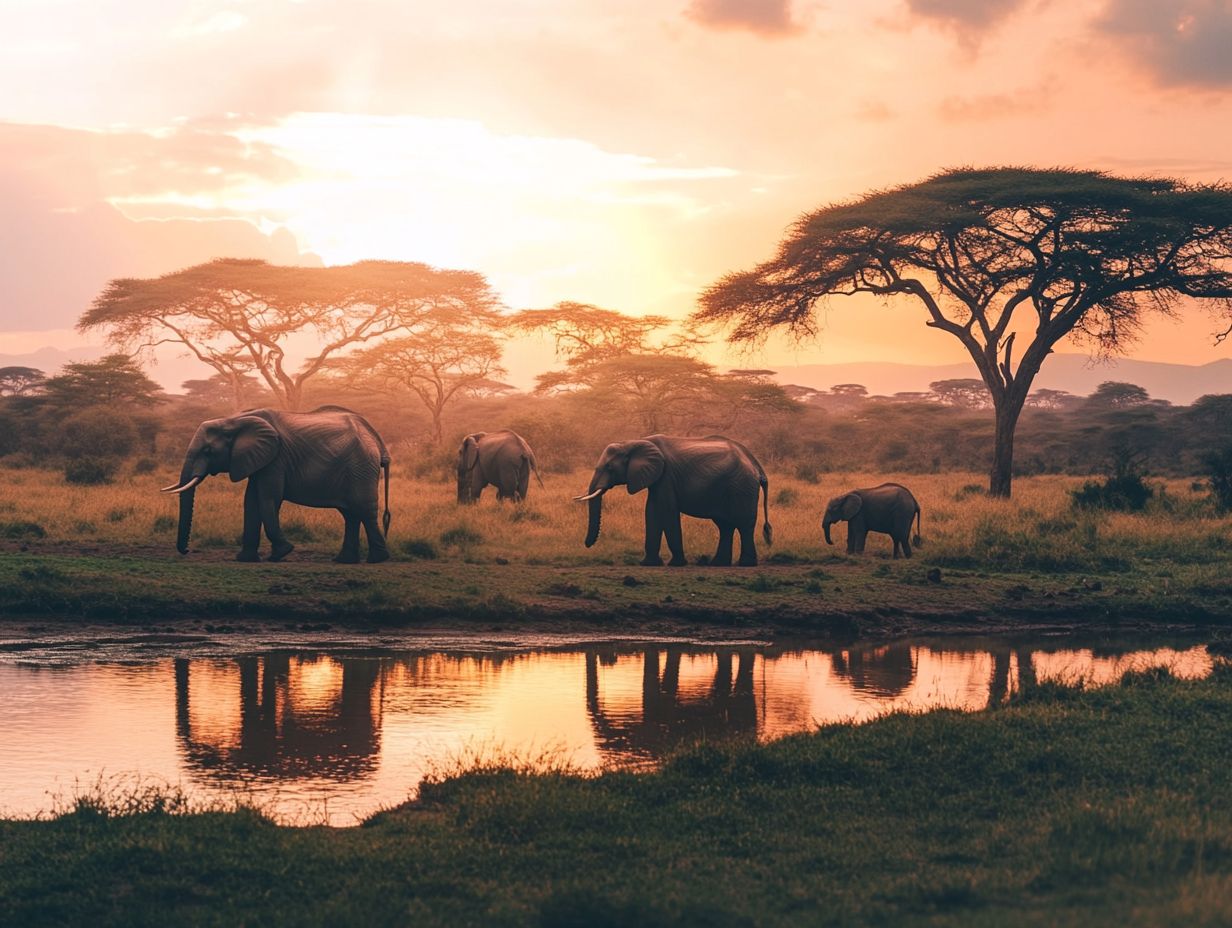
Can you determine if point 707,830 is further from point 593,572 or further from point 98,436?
point 98,436

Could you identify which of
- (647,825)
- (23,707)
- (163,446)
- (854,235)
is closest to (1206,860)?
(647,825)

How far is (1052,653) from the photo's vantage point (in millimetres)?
12562

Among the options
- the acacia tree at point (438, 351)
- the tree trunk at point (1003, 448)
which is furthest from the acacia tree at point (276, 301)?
the tree trunk at point (1003, 448)

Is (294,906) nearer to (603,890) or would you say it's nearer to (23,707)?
(603,890)

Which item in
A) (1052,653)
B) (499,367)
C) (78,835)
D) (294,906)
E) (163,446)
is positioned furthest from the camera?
(499,367)

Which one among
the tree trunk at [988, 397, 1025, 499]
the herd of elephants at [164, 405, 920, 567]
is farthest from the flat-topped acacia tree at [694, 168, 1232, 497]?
the herd of elephants at [164, 405, 920, 567]

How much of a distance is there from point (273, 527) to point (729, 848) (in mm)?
10840

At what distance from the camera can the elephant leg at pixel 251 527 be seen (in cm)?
1564

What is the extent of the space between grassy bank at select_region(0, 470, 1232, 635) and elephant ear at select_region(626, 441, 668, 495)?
1081 mm

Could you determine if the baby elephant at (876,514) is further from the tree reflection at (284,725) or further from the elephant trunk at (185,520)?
the tree reflection at (284,725)

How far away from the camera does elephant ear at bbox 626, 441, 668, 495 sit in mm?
16688

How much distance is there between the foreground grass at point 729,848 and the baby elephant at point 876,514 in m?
10.3

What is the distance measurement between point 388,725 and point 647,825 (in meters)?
3.07

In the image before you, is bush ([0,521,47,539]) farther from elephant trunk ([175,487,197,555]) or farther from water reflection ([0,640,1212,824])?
water reflection ([0,640,1212,824])
